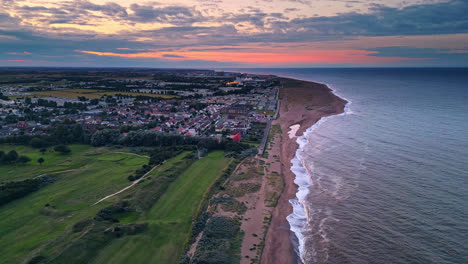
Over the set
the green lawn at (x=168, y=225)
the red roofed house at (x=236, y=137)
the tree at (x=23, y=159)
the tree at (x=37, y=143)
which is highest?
the red roofed house at (x=236, y=137)

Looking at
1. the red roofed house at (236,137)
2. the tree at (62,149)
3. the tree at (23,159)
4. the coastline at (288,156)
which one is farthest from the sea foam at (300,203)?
the tree at (23,159)

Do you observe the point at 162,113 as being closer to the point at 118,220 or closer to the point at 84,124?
the point at 84,124

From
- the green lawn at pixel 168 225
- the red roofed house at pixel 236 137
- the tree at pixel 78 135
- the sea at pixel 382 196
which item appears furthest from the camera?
A: the tree at pixel 78 135

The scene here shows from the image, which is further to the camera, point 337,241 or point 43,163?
point 43,163

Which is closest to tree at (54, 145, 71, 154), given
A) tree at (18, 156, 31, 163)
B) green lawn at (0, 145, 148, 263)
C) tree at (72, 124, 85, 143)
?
green lawn at (0, 145, 148, 263)

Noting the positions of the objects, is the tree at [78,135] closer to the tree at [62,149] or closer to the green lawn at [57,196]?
the green lawn at [57,196]

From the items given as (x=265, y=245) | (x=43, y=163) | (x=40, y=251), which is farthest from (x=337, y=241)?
(x=43, y=163)
